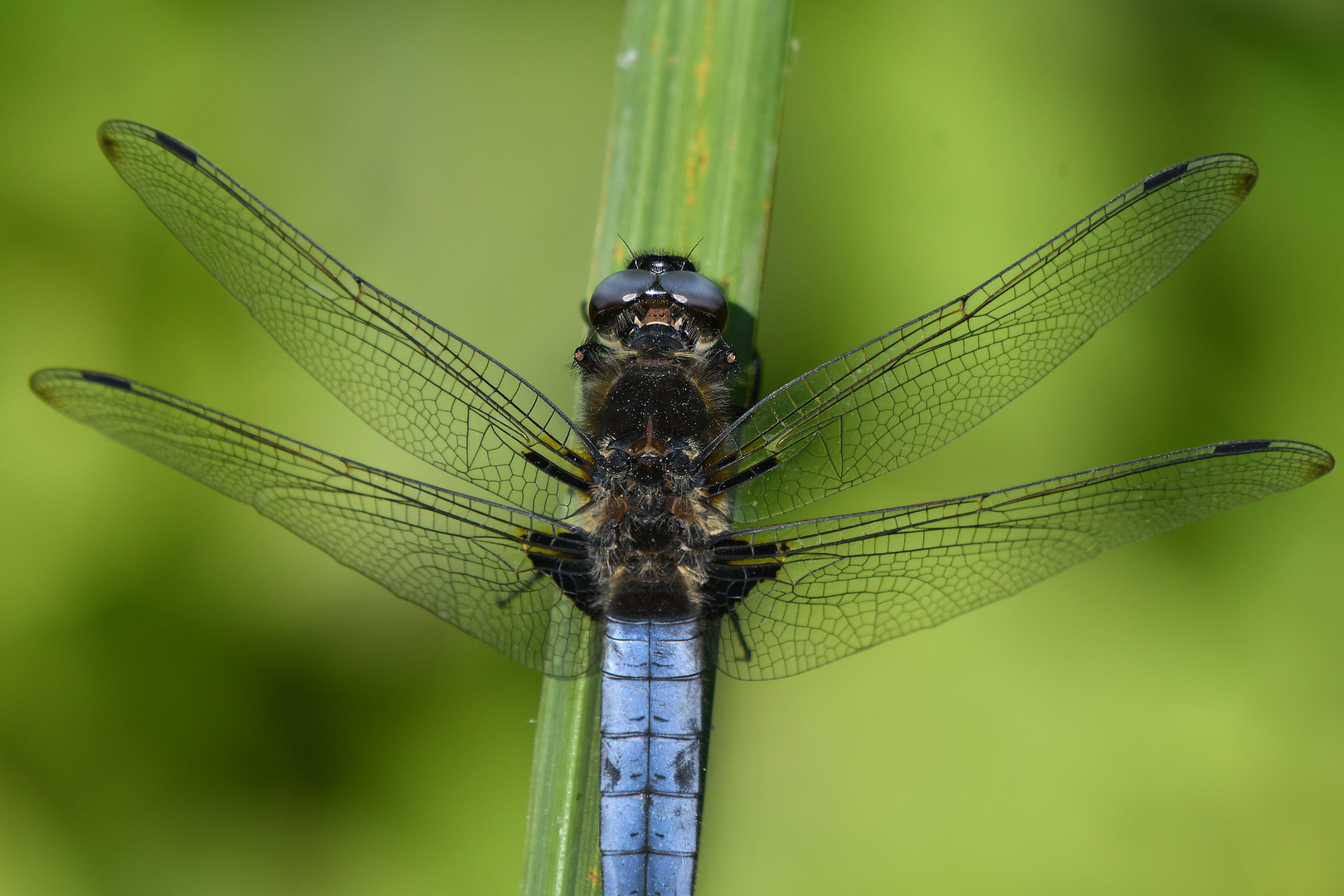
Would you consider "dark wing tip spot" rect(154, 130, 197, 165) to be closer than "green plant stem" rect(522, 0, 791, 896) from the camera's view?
Yes

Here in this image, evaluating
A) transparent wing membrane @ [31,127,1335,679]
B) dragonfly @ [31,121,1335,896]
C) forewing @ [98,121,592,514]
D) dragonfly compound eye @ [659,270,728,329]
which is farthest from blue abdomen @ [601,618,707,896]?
dragonfly compound eye @ [659,270,728,329]

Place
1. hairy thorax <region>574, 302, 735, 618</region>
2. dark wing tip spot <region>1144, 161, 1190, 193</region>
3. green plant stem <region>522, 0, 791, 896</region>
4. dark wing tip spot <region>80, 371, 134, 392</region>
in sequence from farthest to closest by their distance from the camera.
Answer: green plant stem <region>522, 0, 791, 896</region> < hairy thorax <region>574, 302, 735, 618</region> < dark wing tip spot <region>1144, 161, 1190, 193</region> < dark wing tip spot <region>80, 371, 134, 392</region>

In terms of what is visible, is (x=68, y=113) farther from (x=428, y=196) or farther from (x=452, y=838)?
(x=452, y=838)

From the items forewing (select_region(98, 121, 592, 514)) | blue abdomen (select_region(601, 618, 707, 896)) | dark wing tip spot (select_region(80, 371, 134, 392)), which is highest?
forewing (select_region(98, 121, 592, 514))

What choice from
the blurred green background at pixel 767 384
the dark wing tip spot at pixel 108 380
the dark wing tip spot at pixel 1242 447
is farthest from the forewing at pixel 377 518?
the dark wing tip spot at pixel 1242 447

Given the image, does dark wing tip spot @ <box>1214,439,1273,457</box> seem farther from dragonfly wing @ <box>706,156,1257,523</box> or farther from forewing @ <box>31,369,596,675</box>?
forewing @ <box>31,369,596,675</box>

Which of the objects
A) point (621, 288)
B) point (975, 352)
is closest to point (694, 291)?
point (621, 288)

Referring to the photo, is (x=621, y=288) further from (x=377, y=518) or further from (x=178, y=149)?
(x=178, y=149)

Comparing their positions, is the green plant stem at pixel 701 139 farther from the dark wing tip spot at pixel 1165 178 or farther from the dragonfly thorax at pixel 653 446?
the dark wing tip spot at pixel 1165 178
